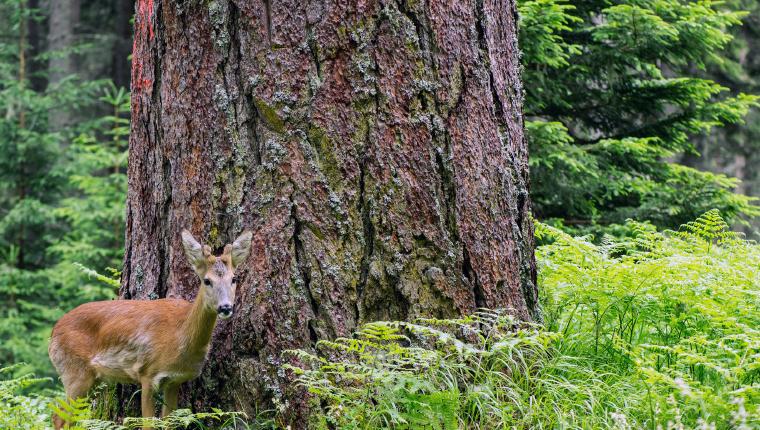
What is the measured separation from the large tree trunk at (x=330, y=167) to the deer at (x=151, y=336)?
0.42ft

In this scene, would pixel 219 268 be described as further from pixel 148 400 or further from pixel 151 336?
pixel 148 400

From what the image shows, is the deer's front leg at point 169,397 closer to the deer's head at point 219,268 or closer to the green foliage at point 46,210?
the deer's head at point 219,268

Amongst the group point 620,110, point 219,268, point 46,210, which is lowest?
point 46,210

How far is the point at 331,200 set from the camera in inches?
167

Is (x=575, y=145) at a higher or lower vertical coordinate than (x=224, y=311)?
higher

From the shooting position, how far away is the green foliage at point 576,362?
377cm

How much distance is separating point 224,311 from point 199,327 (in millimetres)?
298

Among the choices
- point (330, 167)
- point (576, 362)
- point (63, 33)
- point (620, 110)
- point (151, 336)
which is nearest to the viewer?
point (330, 167)

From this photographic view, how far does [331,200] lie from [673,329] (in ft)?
6.58

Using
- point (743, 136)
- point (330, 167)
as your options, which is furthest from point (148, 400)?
point (743, 136)

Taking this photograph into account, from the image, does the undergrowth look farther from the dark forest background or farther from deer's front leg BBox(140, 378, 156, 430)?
the dark forest background

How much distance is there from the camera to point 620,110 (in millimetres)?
9633

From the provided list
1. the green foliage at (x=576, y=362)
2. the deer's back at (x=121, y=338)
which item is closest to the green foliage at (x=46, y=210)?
the deer's back at (x=121, y=338)

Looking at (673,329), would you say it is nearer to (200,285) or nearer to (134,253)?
(200,285)
